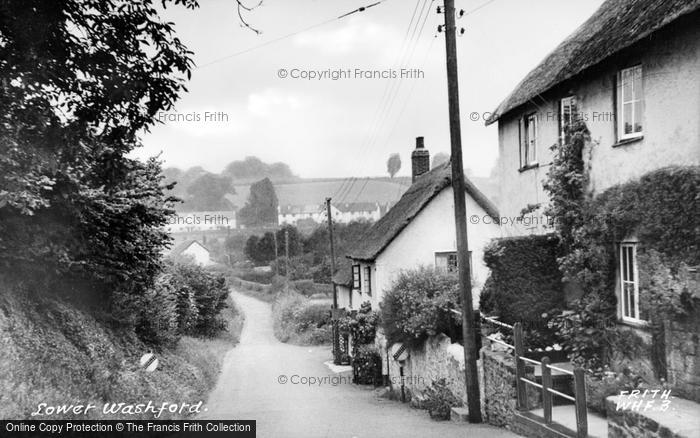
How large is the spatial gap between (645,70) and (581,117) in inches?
84.1

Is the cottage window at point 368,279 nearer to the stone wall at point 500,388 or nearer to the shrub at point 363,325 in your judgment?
the shrub at point 363,325

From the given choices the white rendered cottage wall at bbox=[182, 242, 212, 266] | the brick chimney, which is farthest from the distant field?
the brick chimney

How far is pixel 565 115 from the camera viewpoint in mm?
12930

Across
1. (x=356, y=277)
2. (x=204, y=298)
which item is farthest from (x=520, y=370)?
(x=204, y=298)

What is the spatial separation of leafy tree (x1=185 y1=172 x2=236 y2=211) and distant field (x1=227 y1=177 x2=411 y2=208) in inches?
388

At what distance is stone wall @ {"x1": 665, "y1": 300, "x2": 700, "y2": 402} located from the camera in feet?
28.7

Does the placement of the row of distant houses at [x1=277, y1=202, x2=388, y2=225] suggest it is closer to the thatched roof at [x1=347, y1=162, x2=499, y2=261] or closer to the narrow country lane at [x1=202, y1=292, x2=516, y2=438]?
the narrow country lane at [x1=202, y1=292, x2=516, y2=438]

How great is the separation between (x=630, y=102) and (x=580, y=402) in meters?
5.69

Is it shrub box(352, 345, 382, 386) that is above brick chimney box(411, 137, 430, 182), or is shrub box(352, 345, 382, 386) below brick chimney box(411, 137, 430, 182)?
below

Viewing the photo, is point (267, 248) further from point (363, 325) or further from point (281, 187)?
point (281, 187)

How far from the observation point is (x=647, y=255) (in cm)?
973

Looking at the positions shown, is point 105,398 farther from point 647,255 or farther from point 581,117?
point 581,117

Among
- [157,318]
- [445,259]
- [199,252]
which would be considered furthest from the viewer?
[199,252]

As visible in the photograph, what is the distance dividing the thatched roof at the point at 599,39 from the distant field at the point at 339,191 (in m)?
106
